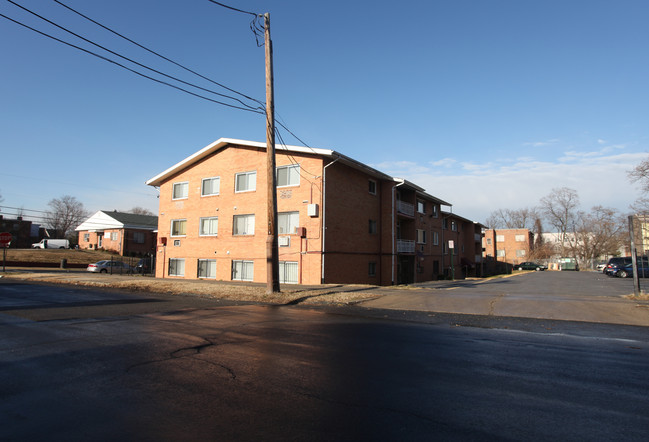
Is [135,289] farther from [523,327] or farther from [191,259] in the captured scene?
[523,327]

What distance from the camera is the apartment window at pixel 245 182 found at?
25609mm

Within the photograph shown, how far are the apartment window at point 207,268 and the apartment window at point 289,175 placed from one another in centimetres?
763

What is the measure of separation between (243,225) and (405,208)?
13.3 metres

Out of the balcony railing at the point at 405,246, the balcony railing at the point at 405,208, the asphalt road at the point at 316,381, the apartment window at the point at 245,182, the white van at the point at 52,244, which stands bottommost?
the asphalt road at the point at 316,381

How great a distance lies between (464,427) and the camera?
349 cm

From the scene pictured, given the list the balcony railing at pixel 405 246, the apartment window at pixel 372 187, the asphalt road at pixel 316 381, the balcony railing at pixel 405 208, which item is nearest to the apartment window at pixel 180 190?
the apartment window at pixel 372 187

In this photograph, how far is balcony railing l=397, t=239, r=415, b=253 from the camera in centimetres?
3039

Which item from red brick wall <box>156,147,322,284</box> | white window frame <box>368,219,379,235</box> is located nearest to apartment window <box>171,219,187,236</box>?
red brick wall <box>156,147,322,284</box>

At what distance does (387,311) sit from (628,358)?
20.8 ft

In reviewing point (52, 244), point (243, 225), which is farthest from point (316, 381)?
point (52, 244)

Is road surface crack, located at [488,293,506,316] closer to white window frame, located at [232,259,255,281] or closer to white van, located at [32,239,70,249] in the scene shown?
white window frame, located at [232,259,255,281]

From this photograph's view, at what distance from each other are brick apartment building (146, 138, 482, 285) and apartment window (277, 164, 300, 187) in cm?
6

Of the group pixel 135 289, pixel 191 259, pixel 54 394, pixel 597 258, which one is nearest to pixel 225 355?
pixel 54 394

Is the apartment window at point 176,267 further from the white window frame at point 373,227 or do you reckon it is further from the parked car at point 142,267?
the white window frame at point 373,227
